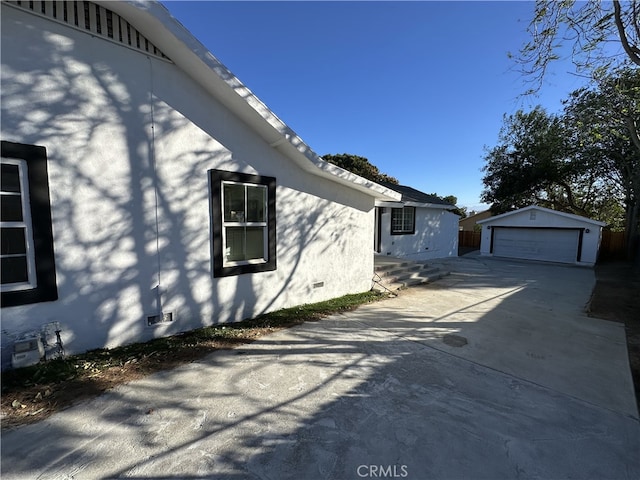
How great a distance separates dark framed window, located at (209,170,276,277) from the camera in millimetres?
4984

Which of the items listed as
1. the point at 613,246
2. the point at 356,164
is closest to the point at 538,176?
the point at 613,246

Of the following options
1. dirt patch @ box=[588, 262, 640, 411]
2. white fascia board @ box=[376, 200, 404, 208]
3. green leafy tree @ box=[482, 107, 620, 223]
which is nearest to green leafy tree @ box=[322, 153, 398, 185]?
green leafy tree @ box=[482, 107, 620, 223]

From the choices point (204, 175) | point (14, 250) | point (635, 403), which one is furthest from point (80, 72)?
point (635, 403)

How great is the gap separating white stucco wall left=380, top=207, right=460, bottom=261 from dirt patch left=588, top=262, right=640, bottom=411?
6.55 meters

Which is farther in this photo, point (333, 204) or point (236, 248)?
point (333, 204)

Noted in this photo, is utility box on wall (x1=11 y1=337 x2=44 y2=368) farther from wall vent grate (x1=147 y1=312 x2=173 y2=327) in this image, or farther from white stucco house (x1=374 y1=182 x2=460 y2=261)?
white stucco house (x1=374 y1=182 x2=460 y2=261)

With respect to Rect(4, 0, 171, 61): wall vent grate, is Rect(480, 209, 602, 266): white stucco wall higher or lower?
lower

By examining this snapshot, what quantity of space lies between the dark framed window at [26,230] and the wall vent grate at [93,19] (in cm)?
165

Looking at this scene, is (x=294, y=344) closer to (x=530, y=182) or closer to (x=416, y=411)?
(x=416, y=411)

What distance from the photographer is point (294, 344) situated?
4.52 m

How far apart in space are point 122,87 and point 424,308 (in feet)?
22.9

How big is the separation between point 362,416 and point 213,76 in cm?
507

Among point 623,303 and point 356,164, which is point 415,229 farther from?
point 356,164

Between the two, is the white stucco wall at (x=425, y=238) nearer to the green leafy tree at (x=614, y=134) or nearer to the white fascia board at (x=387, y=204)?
the white fascia board at (x=387, y=204)
